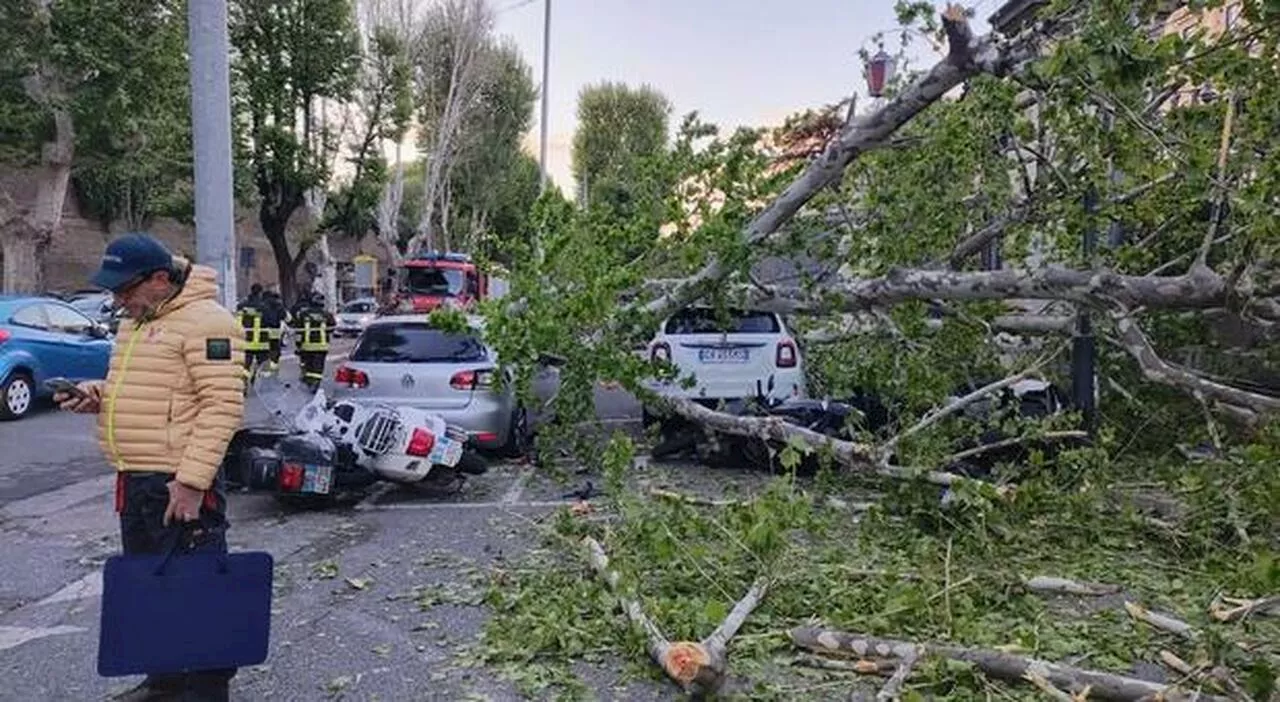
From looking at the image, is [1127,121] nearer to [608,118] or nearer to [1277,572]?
[1277,572]

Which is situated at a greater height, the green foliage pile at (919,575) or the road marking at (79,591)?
the green foliage pile at (919,575)

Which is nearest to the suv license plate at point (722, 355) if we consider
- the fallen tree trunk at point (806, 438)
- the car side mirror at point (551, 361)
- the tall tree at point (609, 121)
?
the fallen tree trunk at point (806, 438)

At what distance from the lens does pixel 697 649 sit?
12.6 ft

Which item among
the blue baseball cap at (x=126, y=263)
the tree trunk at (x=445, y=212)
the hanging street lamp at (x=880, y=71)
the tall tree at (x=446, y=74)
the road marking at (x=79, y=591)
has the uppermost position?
the tall tree at (x=446, y=74)

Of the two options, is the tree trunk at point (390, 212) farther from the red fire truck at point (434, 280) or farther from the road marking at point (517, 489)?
the road marking at point (517, 489)

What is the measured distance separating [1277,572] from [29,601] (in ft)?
19.4

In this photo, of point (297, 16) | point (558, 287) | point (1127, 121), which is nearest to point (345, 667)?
point (558, 287)

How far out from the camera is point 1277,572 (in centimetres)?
369

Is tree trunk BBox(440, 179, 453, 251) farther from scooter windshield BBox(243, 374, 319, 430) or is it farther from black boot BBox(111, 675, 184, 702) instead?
black boot BBox(111, 675, 184, 702)

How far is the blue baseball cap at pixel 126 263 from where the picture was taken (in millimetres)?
3590

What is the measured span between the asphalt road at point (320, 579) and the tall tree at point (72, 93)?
34.1 feet

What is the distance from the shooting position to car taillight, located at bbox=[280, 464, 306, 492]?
22.2 feet

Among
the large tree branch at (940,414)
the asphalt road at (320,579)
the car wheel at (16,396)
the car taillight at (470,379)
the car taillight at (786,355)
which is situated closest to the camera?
the asphalt road at (320,579)

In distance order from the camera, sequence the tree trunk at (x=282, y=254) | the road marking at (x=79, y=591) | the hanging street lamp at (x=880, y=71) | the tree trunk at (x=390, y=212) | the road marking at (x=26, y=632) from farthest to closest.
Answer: the tree trunk at (x=390, y=212) < the tree trunk at (x=282, y=254) < the hanging street lamp at (x=880, y=71) < the road marking at (x=79, y=591) < the road marking at (x=26, y=632)
